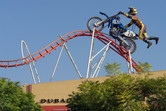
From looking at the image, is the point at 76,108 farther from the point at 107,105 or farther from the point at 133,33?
the point at 133,33

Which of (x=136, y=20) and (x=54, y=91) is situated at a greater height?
(x=136, y=20)

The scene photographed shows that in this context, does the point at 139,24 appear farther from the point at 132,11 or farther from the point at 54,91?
the point at 54,91

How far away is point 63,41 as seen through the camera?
125ft

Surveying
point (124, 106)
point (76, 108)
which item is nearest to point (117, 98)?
point (124, 106)

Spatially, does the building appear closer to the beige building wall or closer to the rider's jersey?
the beige building wall

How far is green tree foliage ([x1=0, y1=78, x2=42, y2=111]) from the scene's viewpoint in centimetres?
2391

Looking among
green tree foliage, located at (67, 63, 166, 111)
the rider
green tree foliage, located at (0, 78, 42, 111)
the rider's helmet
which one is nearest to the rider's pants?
the rider

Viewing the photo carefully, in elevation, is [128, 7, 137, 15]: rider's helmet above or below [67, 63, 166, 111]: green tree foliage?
above

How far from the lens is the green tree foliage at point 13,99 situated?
23.9 m

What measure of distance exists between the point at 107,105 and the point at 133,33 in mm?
25141

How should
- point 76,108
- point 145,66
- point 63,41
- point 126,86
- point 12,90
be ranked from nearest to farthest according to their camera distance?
1. point 126,86
2. point 145,66
3. point 76,108
4. point 12,90
5. point 63,41

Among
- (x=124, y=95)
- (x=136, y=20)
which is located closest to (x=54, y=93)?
(x=136, y=20)

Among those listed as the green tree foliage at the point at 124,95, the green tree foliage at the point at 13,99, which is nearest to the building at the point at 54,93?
the green tree foliage at the point at 13,99

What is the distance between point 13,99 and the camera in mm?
24625
